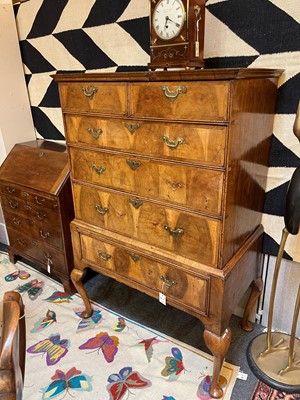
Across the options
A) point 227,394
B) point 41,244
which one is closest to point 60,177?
point 41,244

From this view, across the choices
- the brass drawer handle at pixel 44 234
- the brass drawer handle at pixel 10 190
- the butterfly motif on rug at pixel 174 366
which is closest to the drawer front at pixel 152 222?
the brass drawer handle at pixel 44 234

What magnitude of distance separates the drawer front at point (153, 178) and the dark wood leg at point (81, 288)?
1.76ft

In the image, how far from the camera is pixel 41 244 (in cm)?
205

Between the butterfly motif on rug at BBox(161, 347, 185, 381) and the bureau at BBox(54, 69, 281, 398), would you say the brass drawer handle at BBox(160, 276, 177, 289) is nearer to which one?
the bureau at BBox(54, 69, 281, 398)

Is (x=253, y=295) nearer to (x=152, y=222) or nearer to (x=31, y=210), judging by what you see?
(x=152, y=222)

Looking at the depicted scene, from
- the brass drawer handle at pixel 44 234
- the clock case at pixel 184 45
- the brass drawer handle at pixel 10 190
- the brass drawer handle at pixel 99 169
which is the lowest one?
the brass drawer handle at pixel 44 234

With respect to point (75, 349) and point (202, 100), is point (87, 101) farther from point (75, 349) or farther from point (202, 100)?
point (75, 349)

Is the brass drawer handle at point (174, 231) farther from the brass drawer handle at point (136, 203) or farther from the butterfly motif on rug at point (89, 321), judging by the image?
the butterfly motif on rug at point (89, 321)

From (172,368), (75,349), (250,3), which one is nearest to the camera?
(250,3)

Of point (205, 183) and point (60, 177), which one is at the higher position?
point (205, 183)

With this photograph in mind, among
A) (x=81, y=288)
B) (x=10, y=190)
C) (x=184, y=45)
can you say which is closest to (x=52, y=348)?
(x=81, y=288)

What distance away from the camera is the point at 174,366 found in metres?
1.50

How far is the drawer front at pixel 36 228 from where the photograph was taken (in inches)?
75.4

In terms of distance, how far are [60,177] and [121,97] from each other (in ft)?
2.59
